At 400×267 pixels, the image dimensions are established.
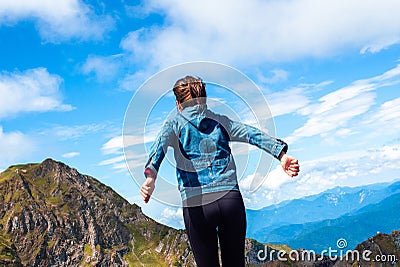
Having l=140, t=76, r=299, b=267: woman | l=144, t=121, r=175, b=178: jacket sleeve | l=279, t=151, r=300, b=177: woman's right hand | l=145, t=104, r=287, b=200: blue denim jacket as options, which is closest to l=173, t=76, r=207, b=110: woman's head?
l=140, t=76, r=299, b=267: woman

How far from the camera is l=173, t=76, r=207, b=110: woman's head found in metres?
6.79

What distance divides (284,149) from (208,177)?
50.8 inches

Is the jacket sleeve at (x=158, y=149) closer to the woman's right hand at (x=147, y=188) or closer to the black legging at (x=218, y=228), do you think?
the woman's right hand at (x=147, y=188)

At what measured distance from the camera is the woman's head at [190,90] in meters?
6.79

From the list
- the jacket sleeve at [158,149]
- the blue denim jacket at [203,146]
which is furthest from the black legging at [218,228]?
the jacket sleeve at [158,149]

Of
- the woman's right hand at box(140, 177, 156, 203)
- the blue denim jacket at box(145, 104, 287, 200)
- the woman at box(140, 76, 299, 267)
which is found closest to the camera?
the woman's right hand at box(140, 177, 156, 203)

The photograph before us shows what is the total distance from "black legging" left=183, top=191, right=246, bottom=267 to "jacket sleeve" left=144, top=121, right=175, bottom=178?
32.2 inches

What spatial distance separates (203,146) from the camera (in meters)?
6.84

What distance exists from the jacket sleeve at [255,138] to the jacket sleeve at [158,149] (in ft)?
3.25

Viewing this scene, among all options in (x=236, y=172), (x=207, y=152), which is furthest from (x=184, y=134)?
(x=236, y=172)

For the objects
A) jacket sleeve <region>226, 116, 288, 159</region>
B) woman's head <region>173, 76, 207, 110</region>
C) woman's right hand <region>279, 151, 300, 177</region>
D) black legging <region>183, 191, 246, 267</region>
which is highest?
woman's head <region>173, 76, 207, 110</region>

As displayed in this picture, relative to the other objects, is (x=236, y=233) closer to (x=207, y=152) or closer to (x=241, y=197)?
(x=241, y=197)

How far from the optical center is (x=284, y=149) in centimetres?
679

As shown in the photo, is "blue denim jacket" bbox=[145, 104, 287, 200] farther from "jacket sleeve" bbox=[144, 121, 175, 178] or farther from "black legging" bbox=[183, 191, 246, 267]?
"black legging" bbox=[183, 191, 246, 267]
